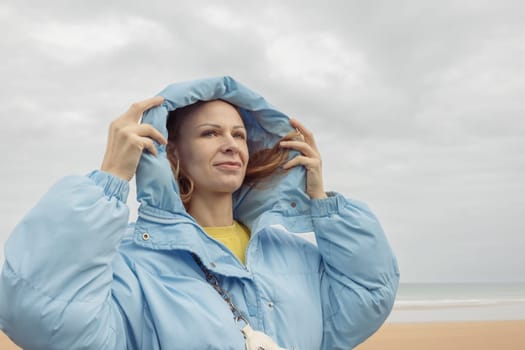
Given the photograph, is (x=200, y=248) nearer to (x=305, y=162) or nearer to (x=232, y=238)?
(x=232, y=238)

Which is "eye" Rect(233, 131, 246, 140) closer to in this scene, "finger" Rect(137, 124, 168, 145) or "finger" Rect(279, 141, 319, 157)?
"finger" Rect(279, 141, 319, 157)

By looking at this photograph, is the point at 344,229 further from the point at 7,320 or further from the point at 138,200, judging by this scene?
the point at 7,320

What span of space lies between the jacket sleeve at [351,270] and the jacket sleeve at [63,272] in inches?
34.9

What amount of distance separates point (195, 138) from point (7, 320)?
1008mm

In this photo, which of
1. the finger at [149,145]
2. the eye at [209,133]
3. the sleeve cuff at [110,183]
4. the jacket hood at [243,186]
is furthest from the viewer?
the eye at [209,133]

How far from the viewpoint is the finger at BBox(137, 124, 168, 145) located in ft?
6.47

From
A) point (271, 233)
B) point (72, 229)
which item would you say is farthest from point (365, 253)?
point (72, 229)

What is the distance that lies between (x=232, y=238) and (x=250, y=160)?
19.6 inches

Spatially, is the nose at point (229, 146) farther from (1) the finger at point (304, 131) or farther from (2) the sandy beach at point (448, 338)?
(2) the sandy beach at point (448, 338)

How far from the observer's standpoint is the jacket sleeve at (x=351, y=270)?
86.5 inches

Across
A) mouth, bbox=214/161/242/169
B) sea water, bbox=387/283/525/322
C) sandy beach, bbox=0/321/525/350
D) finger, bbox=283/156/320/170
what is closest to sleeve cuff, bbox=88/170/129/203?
mouth, bbox=214/161/242/169

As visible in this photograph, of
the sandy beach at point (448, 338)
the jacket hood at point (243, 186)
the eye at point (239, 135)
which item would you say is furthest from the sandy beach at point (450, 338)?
the eye at point (239, 135)

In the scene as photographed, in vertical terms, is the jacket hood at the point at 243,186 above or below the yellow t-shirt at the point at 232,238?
above

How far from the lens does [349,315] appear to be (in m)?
2.21
